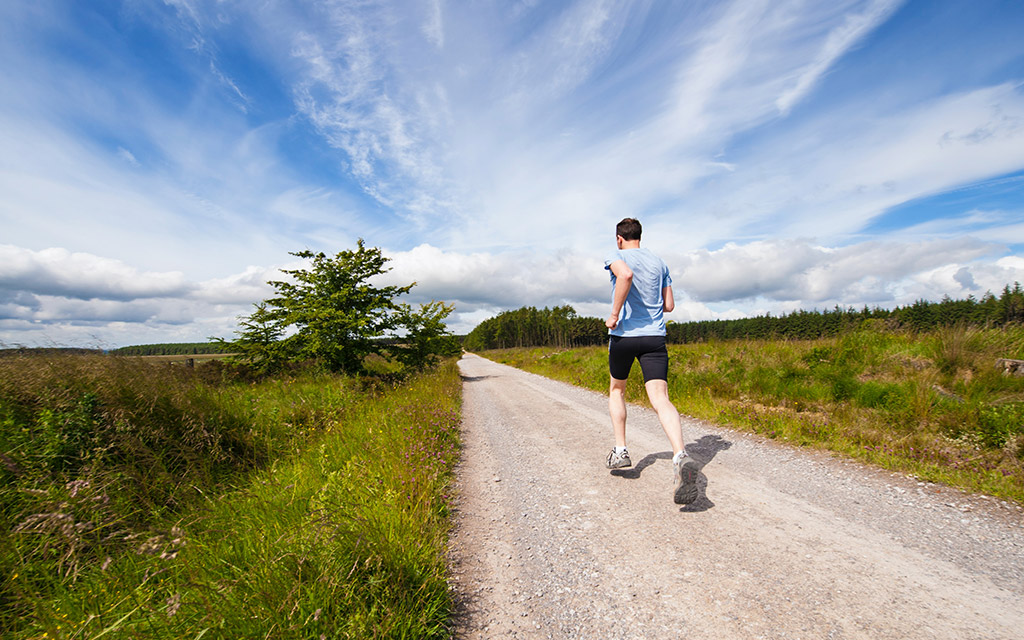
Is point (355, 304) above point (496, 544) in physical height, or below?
above

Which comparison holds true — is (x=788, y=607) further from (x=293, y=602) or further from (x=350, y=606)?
(x=293, y=602)

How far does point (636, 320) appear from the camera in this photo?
3.76 metres

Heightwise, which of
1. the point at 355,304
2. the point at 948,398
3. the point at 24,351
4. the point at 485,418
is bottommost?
the point at 485,418

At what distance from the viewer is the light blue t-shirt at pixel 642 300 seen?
3732 mm

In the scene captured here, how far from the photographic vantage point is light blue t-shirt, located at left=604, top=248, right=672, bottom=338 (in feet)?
12.2

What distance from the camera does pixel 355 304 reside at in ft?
44.4

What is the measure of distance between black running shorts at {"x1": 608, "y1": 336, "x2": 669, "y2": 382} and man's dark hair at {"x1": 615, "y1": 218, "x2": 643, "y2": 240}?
1076 mm

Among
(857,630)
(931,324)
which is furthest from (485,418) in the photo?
(931,324)

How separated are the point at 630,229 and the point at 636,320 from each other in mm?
978

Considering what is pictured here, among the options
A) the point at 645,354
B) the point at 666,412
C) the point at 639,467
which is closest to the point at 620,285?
the point at 645,354

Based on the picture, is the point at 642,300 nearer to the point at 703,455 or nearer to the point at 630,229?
the point at 630,229

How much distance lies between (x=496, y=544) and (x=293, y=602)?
143 cm

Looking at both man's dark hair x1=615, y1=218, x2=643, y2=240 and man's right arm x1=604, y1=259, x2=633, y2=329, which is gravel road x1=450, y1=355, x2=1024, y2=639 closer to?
man's right arm x1=604, y1=259, x2=633, y2=329

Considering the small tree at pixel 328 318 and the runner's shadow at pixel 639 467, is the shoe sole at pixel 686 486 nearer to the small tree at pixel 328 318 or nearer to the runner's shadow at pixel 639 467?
the runner's shadow at pixel 639 467
